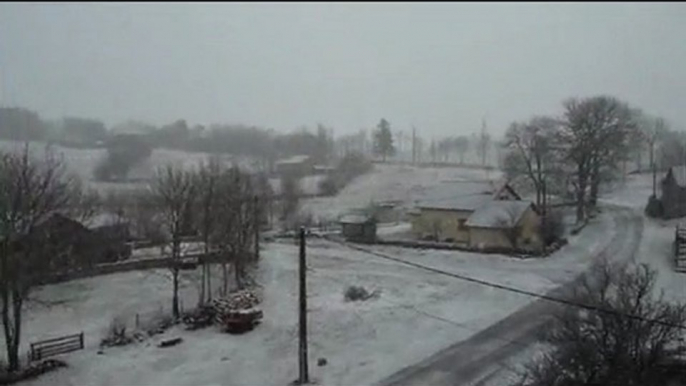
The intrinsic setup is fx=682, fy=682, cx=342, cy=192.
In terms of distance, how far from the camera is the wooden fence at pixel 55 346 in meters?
8.62

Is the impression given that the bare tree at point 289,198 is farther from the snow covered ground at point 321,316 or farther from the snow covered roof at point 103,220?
the snow covered ground at point 321,316

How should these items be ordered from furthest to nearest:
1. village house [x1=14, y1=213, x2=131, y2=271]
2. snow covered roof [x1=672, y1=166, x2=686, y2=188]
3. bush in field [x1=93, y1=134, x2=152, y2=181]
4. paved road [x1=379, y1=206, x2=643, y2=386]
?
bush in field [x1=93, y1=134, x2=152, y2=181] → village house [x1=14, y1=213, x2=131, y2=271] → paved road [x1=379, y1=206, x2=643, y2=386] → snow covered roof [x1=672, y1=166, x2=686, y2=188]

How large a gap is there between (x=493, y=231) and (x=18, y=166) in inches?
392

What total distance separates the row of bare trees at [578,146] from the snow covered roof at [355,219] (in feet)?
13.9

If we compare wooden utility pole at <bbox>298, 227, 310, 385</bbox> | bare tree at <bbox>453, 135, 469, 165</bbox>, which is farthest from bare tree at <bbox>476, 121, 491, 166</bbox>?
wooden utility pole at <bbox>298, 227, 310, 385</bbox>

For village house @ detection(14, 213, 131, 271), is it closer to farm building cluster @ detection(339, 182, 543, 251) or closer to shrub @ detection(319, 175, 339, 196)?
farm building cluster @ detection(339, 182, 543, 251)

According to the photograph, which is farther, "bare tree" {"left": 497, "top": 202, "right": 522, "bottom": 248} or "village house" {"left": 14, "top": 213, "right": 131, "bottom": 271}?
"bare tree" {"left": 497, "top": 202, "right": 522, "bottom": 248}

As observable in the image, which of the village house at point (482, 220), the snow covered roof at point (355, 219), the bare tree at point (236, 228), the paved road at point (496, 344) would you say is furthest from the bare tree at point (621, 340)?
the snow covered roof at point (355, 219)

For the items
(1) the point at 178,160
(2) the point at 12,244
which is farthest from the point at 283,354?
(1) the point at 178,160

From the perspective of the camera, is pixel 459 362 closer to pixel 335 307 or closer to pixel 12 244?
pixel 335 307

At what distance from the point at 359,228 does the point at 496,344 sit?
915cm

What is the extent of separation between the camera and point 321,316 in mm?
9781

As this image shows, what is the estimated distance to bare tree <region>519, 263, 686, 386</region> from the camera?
558 cm

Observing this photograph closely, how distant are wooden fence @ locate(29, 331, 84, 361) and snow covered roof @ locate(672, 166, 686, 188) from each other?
7538mm
